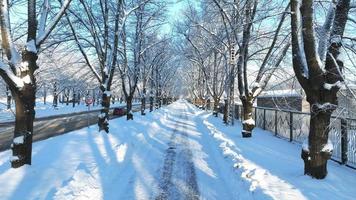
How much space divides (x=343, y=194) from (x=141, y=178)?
4.63m

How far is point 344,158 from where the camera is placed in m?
11.0

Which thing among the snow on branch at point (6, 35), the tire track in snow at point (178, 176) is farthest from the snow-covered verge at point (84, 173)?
the snow on branch at point (6, 35)

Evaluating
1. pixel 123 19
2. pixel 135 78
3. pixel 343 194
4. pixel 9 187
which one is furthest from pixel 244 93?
pixel 135 78

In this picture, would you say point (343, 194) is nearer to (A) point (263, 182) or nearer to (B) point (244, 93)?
(A) point (263, 182)

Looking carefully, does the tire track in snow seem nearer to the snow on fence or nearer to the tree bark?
the tree bark

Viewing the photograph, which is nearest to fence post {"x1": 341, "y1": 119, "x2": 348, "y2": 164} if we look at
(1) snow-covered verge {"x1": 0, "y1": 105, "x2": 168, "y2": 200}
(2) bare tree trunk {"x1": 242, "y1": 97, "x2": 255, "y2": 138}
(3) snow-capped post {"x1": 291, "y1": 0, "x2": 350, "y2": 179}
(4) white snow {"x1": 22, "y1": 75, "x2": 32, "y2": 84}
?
(3) snow-capped post {"x1": 291, "y1": 0, "x2": 350, "y2": 179}

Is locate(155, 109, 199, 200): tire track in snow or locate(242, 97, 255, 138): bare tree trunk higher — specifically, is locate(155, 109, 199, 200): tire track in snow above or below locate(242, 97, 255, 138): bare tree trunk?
below

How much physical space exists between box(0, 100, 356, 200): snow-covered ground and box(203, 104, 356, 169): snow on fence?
0.53 meters

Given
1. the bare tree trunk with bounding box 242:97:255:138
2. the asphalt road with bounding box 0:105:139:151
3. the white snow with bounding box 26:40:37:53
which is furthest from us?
the asphalt road with bounding box 0:105:139:151

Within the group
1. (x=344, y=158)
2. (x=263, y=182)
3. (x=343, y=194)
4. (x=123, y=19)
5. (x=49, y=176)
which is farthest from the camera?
(x=123, y=19)

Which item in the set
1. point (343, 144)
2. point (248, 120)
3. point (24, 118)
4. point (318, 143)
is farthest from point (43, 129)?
point (318, 143)

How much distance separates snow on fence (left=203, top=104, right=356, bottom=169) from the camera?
1054cm

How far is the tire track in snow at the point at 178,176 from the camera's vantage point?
8.21m

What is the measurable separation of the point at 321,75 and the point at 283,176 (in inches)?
98.0
